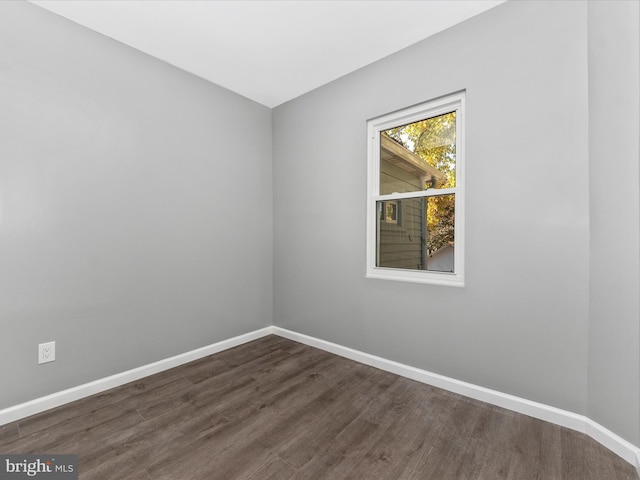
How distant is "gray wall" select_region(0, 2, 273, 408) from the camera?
191 centimetres

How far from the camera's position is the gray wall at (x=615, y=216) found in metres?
1.50

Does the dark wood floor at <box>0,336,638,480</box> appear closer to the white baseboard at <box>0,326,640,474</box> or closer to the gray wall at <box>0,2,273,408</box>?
the white baseboard at <box>0,326,640,474</box>

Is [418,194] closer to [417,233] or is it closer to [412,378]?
[417,233]

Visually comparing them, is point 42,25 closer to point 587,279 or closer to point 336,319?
point 336,319

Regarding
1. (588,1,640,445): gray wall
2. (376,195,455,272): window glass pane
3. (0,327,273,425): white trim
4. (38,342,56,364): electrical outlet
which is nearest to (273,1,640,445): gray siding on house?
(588,1,640,445): gray wall

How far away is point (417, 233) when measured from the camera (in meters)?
2.50

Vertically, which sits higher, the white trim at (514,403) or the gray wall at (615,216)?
the gray wall at (615,216)

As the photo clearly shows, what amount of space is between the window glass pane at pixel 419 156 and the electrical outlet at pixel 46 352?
2717 mm

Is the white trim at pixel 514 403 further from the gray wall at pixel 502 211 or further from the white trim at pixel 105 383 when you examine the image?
the white trim at pixel 105 383

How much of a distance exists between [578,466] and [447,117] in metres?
2.25

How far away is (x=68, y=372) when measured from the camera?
2.09m

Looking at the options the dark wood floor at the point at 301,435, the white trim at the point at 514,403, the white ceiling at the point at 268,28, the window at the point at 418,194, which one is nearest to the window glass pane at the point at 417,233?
the window at the point at 418,194

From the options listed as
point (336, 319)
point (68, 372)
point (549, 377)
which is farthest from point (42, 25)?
point (549, 377)

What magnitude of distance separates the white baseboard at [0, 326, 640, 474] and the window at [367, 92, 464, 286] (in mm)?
737
